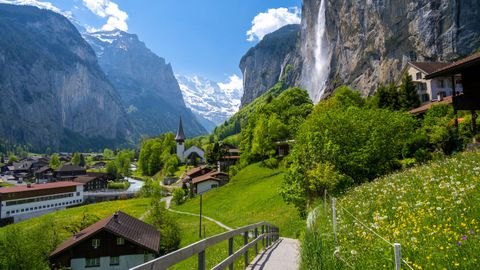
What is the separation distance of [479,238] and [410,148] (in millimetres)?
30574

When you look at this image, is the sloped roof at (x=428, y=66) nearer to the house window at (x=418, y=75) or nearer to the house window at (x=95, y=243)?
the house window at (x=418, y=75)

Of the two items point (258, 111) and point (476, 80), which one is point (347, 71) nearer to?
point (258, 111)

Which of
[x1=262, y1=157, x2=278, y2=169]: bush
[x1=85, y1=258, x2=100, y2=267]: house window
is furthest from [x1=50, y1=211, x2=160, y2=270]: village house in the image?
[x1=262, y1=157, x2=278, y2=169]: bush

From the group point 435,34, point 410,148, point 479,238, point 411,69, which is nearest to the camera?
point 479,238

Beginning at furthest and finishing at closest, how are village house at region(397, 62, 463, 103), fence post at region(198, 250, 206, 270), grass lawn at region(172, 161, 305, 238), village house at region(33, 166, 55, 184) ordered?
village house at region(33, 166, 55, 184), village house at region(397, 62, 463, 103), grass lawn at region(172, 161, 305, 238), fence post at region(198, 250, 206, 270)

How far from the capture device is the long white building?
80.2 m

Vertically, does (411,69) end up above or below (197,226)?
above

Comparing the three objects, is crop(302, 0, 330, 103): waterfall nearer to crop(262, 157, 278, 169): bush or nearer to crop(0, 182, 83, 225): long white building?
crop(262, 157, 278, 169): bush

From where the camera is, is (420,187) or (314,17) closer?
(420,187)

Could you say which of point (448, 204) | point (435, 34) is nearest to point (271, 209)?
point (448, 204)

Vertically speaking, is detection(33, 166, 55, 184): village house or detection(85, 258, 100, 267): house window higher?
detection(33, 166, 55, 184): village house

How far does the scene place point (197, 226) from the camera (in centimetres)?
4794

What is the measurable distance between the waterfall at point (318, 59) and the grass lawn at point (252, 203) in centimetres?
7821

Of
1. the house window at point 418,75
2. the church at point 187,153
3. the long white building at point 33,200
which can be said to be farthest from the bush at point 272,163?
the church at point 187,153
